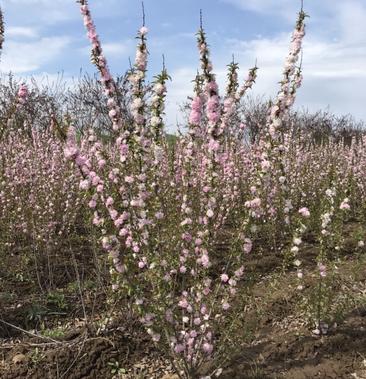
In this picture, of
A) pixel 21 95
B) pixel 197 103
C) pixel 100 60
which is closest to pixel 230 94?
pixel 197 103

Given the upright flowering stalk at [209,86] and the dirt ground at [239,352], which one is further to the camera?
the dirt ground at [239,352]

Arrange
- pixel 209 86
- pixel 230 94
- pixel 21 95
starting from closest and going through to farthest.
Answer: pixel 209 86, pixel 230 94, pixel 21 95

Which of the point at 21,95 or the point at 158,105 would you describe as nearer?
the point at 158,105

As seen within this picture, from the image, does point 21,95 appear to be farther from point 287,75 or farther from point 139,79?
point 287,75

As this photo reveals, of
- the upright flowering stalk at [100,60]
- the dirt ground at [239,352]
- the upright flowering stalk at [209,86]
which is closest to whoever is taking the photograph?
the upright flowering stalk at [209,86]

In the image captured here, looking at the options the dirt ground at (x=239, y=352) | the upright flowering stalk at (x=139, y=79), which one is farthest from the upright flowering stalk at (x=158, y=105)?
the dirt ground at (x=239, y=352)

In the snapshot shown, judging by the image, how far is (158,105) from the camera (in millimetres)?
3379

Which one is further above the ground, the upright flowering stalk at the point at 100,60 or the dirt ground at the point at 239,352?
the upright flowering stalk at the point at 100,60

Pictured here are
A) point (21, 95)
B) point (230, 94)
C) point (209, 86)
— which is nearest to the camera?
point (209, 86)

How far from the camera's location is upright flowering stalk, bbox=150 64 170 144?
130 inches

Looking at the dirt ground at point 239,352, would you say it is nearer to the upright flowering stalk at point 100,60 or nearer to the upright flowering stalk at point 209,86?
the upright flowering stalk at point 209,86

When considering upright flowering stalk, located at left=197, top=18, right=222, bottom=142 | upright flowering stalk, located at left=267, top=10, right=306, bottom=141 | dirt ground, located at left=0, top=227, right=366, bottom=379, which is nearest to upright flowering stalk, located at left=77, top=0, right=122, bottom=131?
upright flowering stalk, located at left=197, top=18, right=222, bottom=142

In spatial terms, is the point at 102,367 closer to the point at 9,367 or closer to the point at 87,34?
the point at 9,367

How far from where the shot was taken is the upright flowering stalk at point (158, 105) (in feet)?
10.9
